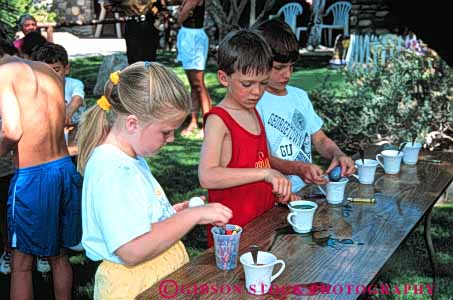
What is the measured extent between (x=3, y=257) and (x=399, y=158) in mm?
2827

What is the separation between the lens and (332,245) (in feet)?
7.84

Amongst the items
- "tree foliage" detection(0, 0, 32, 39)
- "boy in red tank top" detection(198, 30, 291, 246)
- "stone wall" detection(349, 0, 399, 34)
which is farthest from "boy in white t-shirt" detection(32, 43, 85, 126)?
"tree foliage" detection(0, 0, 32, 39)

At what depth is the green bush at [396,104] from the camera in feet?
21.0

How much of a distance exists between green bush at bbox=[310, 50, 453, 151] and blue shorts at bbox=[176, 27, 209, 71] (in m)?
1.68

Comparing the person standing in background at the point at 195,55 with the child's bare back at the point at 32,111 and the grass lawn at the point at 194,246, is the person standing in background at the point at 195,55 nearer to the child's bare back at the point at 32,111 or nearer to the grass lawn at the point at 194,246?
the grass lawn at the point at 194,246

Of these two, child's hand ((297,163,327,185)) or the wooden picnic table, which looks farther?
child's hand ((297,163,327,185))

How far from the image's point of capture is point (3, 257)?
4602 millimetres

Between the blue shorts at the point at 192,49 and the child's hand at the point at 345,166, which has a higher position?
the child's hand at the point at 345,166

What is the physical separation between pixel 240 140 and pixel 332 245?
69 centimetres

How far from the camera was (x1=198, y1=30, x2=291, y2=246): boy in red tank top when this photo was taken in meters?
2.65

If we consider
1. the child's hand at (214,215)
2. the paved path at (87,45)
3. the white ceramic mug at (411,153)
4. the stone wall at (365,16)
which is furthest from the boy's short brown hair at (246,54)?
the paved path at (87,45)

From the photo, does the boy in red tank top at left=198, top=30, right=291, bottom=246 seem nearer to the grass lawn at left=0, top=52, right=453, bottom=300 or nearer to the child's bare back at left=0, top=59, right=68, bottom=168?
the grass lawn at left=0, top=52, right=453, bottom=300

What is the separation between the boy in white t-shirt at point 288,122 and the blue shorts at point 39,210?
1.20 metres

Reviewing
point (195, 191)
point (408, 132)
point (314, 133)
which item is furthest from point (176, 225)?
point (408, 132)
